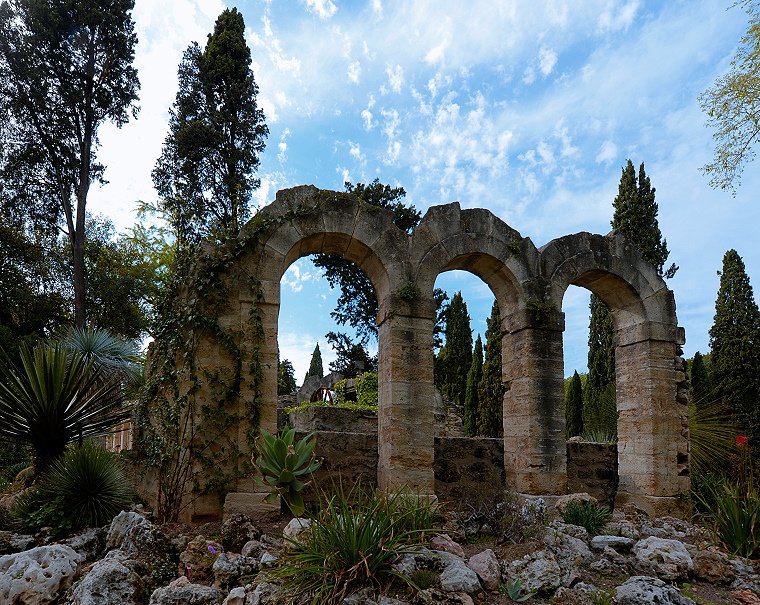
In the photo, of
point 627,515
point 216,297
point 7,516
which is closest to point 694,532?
point 627,515

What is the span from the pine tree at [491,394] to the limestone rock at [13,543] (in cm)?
1329

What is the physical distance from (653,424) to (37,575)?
24.7 ft

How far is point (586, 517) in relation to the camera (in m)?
5.98

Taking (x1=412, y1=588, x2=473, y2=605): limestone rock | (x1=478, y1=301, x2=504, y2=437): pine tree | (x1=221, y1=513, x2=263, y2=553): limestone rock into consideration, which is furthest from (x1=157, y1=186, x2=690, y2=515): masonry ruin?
(x1=478, y1=301, x2=504, y2=437): pine tree

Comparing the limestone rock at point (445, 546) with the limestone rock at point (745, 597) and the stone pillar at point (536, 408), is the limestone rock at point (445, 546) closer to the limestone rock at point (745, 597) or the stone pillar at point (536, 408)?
the limestone rock at point (745, 597)

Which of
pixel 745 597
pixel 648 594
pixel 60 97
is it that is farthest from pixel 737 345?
pixel 60 97

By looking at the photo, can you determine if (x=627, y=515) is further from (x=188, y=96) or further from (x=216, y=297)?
(x=188, y=96)

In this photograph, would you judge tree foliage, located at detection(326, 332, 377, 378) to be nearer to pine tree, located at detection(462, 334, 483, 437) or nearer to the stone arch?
pine tree, located at detection(462, 334, 483, 437)

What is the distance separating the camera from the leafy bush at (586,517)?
5.97 meters

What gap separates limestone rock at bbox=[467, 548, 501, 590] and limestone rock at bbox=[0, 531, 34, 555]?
4.27 metres

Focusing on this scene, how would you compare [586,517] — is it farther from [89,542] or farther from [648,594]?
[89,542]

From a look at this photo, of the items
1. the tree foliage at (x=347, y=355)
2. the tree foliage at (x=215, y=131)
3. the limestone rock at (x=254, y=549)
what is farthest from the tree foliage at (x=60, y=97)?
the limestone rock at (x=254, y=549)

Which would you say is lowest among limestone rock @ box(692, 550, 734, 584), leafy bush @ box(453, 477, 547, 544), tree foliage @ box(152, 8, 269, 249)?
limestone rock @ box(692, 550, 734, 584)

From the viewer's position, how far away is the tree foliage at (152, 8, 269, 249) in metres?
18.1
